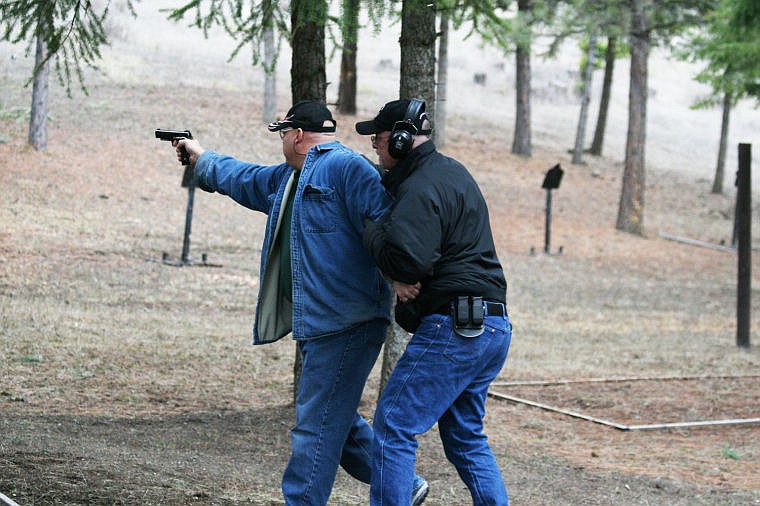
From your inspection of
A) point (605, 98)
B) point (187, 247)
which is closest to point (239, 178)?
point (187, 247)

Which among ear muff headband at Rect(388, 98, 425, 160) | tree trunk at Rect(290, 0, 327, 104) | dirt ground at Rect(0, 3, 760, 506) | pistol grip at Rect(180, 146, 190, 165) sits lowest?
dirt ground at Rect(0, 3, 760, 506)

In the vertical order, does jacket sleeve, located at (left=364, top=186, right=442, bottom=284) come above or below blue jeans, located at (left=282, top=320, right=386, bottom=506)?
above

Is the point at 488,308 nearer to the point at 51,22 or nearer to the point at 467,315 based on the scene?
the point at 467,315

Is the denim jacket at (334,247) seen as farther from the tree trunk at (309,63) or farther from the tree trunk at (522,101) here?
the tree trunk at (522,101)

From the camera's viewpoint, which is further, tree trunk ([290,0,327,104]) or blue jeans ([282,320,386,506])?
tree trunk ([290,0,327,104])

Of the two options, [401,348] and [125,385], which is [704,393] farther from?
[125,385]

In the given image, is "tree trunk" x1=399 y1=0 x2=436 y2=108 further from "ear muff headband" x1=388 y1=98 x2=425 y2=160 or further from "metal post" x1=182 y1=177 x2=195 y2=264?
"metal post" x1=182 y1=177 x2=195 y2=264

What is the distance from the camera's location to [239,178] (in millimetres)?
4535

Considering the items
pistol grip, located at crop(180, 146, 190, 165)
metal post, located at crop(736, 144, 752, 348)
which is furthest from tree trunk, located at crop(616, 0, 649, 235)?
pistol grip, located at crop(180, 146, 190, 165)

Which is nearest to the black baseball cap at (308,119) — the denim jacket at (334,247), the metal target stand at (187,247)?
the denim jacket at (334,247)

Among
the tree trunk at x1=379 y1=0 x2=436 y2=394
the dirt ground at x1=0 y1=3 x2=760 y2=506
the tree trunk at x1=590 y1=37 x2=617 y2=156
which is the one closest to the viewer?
the dirt ground at x1=0 y1=3 x2=760 y2=506

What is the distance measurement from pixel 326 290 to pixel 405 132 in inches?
29.1

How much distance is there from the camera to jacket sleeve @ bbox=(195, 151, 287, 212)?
4.48 meters

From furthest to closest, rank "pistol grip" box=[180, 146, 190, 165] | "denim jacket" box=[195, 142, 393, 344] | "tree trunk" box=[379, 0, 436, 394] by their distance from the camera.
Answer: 1. "tree trunk" box=[379, 0, 436, 394]
2. "pistol grip" box=[180, 146, 190, 165]
3. "denim jacket" box=[195, 142, 393, 344]
